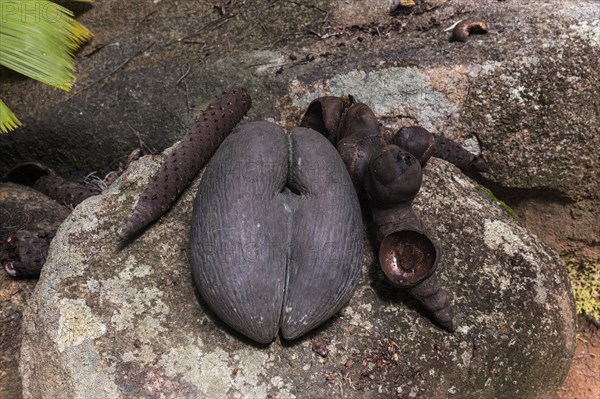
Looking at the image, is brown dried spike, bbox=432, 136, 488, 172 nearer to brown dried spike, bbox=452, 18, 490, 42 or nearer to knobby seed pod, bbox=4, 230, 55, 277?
brown dried spike, bbox=452, 18, 490, 42

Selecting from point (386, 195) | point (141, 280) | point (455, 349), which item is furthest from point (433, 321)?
point (141, 280)

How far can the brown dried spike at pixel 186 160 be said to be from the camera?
3000 mm

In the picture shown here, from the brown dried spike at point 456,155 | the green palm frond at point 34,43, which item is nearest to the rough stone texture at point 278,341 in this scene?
the brown dried spike at point 456,155

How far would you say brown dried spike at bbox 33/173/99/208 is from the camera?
3932mm

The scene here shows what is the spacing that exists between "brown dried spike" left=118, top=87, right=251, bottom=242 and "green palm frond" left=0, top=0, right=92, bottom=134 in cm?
92

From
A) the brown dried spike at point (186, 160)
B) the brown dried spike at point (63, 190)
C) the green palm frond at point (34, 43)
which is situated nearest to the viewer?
→ the brown dried spike at point (186, 160)

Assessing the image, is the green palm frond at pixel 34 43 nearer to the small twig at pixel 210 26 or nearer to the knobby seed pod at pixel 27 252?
the knobby seed pod at pixel 27 252

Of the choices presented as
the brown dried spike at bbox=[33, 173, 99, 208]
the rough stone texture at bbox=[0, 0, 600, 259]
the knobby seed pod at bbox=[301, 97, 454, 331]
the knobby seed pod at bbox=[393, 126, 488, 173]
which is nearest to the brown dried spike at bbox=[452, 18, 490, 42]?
the rough stone texture at bbox=[0, 0, 600, 259]

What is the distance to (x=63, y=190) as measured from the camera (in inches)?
158

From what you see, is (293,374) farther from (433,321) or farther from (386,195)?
(386,195)

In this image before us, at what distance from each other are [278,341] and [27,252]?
1530 millimetres

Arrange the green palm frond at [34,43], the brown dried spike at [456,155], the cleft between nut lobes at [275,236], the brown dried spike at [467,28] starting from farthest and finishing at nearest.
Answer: the brown dried spike at [467,28] < the brown dried spike at [456,155] < the green palm frond at [34,43] < the cleft between nut lobes at [275,236]

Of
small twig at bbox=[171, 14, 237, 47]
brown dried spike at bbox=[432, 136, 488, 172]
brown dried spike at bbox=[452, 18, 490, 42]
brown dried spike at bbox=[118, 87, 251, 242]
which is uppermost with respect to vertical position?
brown dried spike at bbox=[118, 87, 251, 242]

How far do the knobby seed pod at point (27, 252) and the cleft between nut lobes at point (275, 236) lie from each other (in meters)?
1.06
